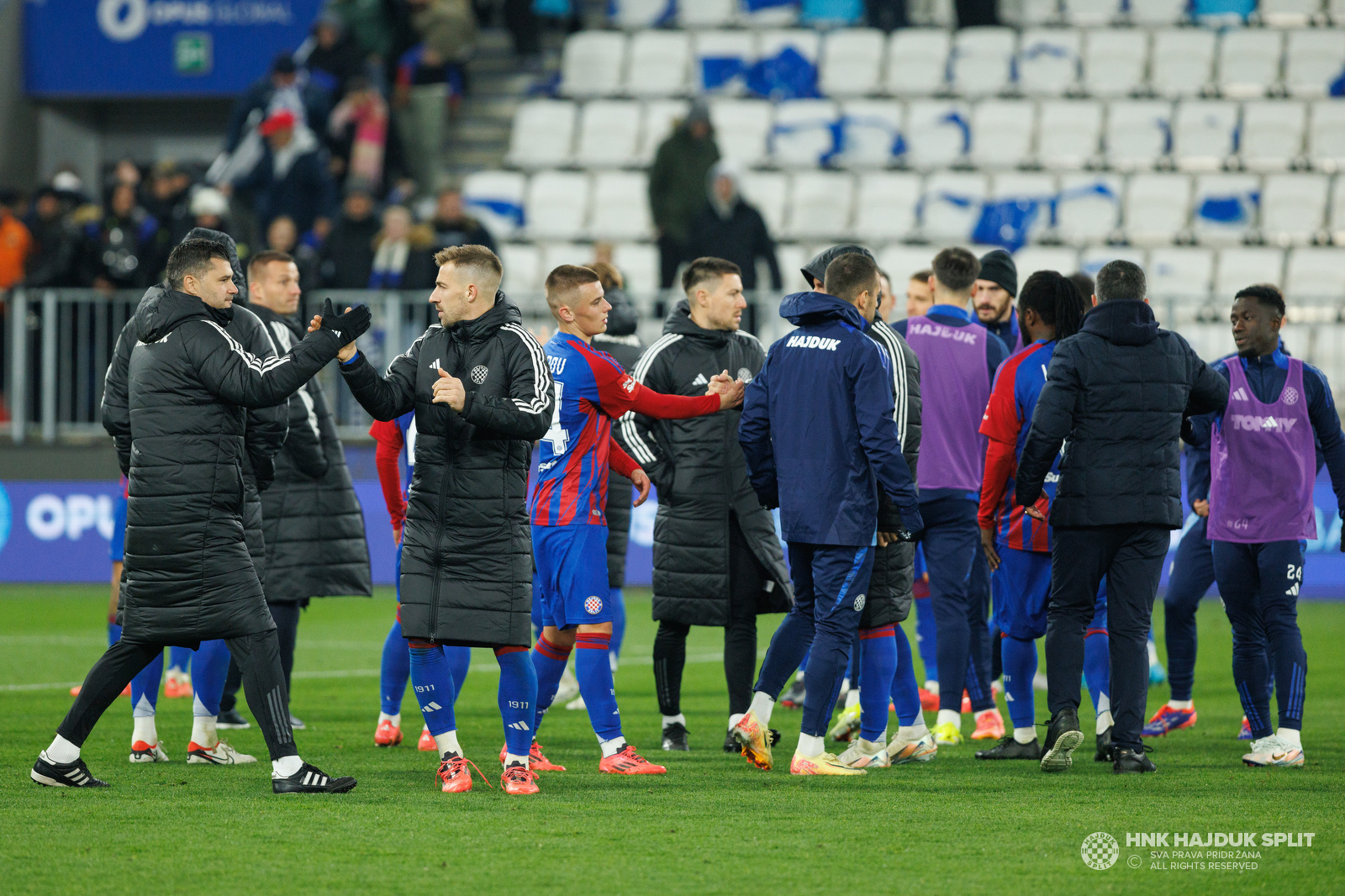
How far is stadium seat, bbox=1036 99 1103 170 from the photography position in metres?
18.0

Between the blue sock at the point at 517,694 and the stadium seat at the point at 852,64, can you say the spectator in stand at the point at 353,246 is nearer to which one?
the stadium seat at the point at 852,64

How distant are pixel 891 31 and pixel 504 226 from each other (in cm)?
479

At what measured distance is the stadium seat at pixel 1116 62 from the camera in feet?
60.5

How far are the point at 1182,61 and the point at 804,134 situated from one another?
4.00 metres

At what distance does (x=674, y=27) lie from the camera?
2066 centimetres

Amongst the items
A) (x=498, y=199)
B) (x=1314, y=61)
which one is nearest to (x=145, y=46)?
(x=498, y=199)

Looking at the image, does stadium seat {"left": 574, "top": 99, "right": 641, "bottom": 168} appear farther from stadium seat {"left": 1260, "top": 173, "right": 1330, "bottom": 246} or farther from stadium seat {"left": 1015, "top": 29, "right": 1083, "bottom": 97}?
stadium seat {"left": 1260, "top": 173, "right": 1330, "bottom": 246}

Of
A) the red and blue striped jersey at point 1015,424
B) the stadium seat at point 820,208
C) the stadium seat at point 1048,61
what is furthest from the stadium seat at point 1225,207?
the red and blue striped jersey at point 1015,424

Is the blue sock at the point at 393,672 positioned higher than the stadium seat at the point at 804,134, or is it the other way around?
the stadium seat at the point at 804,134

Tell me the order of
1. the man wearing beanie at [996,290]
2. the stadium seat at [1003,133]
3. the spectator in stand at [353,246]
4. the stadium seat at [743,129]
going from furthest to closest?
1. the stadium seat at [743,129]
2. the stadium seat at [1003,133]
3. the spectator in stand at [353,246]
4. the man wearing beanie at [996,290]

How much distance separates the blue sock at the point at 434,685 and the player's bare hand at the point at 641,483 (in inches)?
42.3

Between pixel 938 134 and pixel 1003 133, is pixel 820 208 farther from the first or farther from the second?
pixel 1003 133

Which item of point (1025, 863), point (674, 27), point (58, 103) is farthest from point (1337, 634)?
point (58, 103)

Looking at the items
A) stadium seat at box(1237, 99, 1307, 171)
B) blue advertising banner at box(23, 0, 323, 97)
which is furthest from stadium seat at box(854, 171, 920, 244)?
blue advertising banner at box(23, 0, 323, 97)
